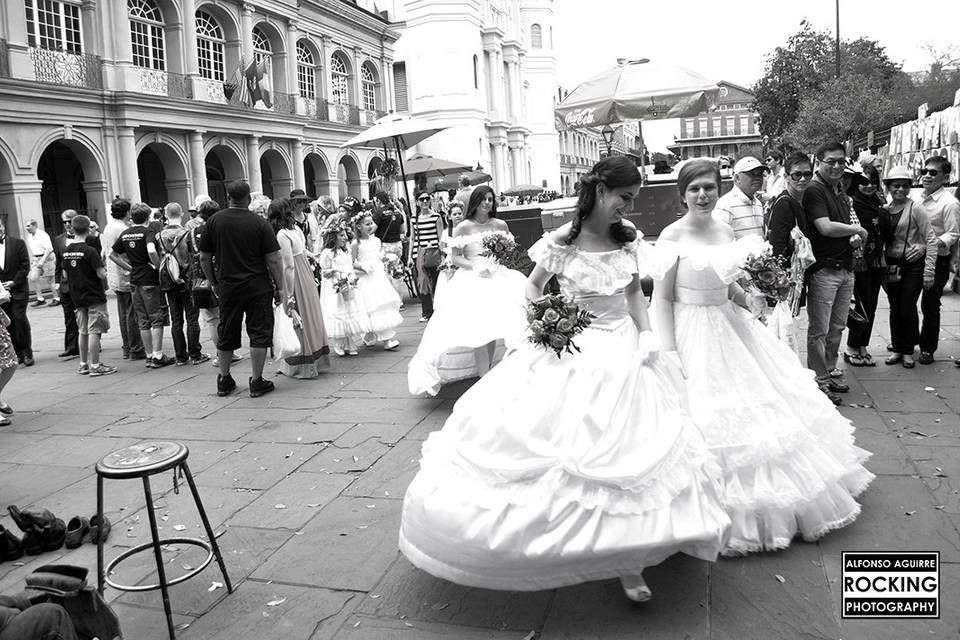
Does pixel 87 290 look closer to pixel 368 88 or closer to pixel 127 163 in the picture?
pixel 127 163

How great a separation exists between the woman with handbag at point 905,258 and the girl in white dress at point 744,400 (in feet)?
11.7

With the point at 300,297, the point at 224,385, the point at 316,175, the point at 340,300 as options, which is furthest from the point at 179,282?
the point at 316,175

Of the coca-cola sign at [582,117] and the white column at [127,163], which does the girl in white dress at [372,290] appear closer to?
the coca-cola sign at [582,117]

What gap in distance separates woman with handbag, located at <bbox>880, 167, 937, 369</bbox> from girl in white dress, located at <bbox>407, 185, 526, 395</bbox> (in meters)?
3.36

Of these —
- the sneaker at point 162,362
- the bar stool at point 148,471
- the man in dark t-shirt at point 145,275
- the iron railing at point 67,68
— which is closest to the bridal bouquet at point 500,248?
the bar stool at point 148,471

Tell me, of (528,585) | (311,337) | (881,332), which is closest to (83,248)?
(311,337)

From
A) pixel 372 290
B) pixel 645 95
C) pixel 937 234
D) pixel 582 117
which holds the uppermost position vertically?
pixel 645 95

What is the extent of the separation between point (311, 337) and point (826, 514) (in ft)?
17.9

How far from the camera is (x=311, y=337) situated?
7953 millimetres

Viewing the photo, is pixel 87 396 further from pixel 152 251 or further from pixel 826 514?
pixel 826 514

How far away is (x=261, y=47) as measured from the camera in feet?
93.9

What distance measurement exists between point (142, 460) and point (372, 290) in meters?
6.14

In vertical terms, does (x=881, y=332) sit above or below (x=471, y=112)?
below

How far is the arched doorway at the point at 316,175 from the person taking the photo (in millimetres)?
32219
